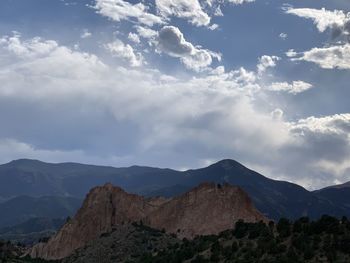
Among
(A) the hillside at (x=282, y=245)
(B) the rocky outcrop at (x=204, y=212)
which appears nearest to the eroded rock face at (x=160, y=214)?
(B) the rocky outcrop at (x=204, y=212)

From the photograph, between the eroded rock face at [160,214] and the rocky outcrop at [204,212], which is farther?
the eroded rock face at [160,214]

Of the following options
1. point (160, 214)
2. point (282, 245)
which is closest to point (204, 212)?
point (160, 214)

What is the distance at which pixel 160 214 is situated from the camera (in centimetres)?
17350

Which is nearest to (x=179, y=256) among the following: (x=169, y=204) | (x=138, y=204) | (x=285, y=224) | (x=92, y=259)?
(x=285, y=224)

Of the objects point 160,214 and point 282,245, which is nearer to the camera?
point 282,245

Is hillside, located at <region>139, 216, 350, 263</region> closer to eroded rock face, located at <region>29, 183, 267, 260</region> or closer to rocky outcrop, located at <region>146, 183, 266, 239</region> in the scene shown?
eroded rock face, located at <region>29, 183, 267, 260</region>

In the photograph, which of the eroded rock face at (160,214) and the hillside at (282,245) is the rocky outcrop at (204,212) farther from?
the hillside at (282,245)

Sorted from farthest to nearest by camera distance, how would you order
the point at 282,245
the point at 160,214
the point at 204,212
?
the point at 160,214 < the point at 204,212 < the point at 282,245

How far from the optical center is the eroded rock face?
6280 inches

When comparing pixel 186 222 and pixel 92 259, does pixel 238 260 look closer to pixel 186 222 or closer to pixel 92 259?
pixel 92 259

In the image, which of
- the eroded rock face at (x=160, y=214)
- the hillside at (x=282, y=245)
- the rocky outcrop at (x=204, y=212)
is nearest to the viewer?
the hillside at (x=282, y=245)

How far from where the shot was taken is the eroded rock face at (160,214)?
523ft

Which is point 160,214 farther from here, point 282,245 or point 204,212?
point 282,245

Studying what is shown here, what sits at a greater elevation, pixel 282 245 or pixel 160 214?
pixel 160 214
